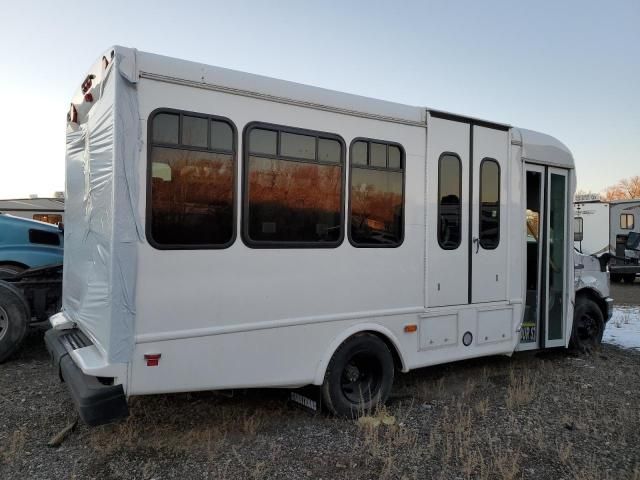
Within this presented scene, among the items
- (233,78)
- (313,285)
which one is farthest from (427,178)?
(233,78)

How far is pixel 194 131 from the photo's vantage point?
3635 mm

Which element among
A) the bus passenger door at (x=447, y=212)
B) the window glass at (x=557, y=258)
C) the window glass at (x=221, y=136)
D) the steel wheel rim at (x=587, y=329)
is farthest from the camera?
the steel wheel rim at (x=587, y=329)

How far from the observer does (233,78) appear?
380 cm

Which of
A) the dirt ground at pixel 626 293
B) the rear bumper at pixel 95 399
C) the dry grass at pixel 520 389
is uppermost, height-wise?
the rear bumper at pixel 95 399

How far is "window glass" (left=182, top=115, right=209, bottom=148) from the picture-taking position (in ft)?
11.8

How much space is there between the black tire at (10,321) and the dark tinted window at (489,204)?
5.21 m

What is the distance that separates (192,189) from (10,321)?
375 cm

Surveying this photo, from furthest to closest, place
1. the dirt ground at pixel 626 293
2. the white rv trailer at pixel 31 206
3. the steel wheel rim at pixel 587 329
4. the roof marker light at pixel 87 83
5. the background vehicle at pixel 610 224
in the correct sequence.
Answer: the background vehicle at pixel 610 224 < the white rv trailer at pixel 31 206 < the dirt ground at pixel 626 293 < the steel wheel rim at pixel 587 329 < the roof marker light at pixel 87 83

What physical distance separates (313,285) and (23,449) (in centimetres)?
245

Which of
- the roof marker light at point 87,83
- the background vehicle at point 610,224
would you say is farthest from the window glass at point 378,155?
the background vehicle at point 610,224

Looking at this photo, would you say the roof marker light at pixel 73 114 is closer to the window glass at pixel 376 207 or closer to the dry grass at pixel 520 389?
the window glass at pixel 376 207

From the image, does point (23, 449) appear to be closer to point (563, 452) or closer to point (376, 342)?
point (376, 342)

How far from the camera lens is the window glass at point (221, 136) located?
372 centimetres

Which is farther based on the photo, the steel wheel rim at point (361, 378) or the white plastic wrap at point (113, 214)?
the steel wheel rim at point (361, 378)
